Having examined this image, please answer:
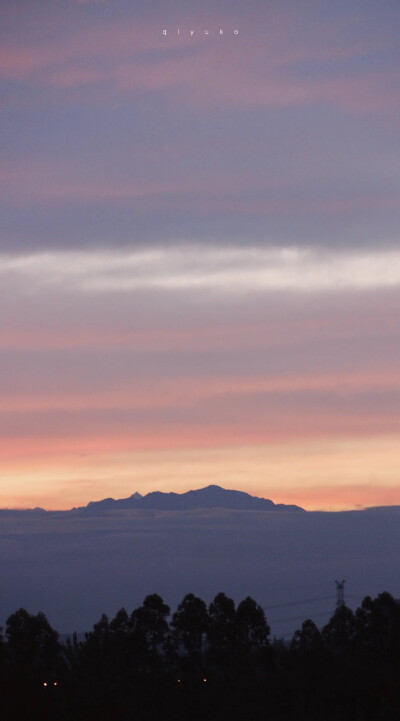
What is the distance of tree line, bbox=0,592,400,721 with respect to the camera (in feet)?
186

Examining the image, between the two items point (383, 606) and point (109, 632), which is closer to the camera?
point (109, 632)

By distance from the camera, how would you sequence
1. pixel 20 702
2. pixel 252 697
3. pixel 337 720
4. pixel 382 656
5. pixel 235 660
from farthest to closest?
pixel 382 656 → pixel 235 660 → pixel 252 697 → pixel 337 720 → pixel 20 702

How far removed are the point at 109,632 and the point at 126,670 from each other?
6625 millimetres

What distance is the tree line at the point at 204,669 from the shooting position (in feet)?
186

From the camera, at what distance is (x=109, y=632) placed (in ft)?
322

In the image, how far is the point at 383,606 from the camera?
10538cm

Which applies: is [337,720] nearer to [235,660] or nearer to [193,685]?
[193,685]

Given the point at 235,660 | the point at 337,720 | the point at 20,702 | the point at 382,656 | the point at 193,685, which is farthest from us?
the point at 382,656

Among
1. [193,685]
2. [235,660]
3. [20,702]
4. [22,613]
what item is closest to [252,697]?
[193,685]

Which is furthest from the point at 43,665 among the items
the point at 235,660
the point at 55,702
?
the point at 55,702

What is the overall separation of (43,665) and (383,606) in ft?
96.3

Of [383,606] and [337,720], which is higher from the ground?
[383,606]

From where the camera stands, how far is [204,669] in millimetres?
90688

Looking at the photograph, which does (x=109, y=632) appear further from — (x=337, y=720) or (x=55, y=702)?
(x=55, y=702)
